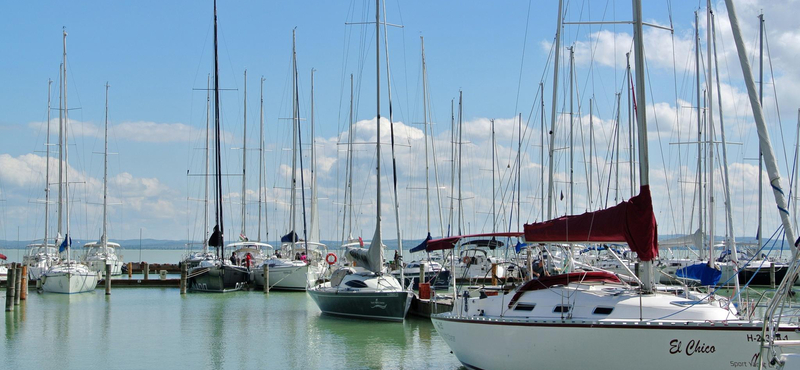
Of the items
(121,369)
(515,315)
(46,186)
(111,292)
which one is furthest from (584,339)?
(46,186)

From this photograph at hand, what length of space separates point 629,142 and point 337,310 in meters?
20.2

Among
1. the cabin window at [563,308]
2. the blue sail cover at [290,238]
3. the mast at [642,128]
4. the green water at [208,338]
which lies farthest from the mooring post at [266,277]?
the mast at [642,128]

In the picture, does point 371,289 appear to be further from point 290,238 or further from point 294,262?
point 290,238

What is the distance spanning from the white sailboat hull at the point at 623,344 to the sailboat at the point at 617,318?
0.02 m

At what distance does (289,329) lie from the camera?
3025 cm

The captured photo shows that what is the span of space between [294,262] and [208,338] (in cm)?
2075

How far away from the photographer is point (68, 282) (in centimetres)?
4609

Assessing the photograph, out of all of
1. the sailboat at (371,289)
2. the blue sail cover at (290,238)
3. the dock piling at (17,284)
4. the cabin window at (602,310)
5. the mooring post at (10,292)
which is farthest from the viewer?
the blue sail cover at (290,238)

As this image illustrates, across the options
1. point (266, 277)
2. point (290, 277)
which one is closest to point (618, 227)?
point (266, 277)

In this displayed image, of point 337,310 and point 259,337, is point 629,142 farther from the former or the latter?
point 259,337

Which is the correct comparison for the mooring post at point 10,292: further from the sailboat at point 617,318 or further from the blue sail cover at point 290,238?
the sailboat at point 617,318

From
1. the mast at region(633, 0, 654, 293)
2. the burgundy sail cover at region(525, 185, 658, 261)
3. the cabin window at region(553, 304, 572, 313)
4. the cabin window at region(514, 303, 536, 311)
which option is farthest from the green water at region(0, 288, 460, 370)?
the mast at region(633, 0, 654, 293)

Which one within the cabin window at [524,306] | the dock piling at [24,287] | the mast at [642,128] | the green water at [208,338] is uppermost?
the mast at [642,128]

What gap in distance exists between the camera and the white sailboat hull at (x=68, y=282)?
46125 mm
